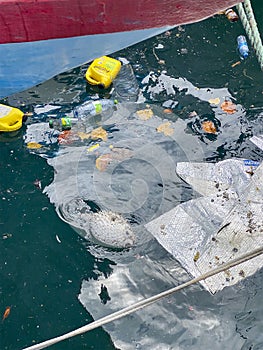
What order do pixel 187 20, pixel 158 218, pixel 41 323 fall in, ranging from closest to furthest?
pixel 187 20
pixel 41 323
pixel 158 218

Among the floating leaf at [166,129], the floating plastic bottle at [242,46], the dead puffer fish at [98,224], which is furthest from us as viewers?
the floating plastic bottle at [242,46]

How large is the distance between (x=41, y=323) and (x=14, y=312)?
0.14 m

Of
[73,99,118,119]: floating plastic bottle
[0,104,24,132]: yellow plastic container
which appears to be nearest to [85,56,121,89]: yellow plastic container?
[73,99,118,119]: floating plastic bottle

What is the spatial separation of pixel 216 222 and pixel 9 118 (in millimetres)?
1330

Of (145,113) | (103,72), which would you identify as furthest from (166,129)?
(103,72)

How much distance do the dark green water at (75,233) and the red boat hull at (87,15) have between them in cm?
159

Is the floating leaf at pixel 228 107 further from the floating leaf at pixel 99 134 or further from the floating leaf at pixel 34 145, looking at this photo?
the floating leaf at pixel 34 145

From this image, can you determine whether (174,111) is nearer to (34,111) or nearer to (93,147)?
(93,147)

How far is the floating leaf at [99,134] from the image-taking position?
8.66 ft

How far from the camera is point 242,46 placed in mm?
3143

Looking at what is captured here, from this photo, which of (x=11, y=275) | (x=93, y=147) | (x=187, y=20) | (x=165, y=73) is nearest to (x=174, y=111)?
(x=165, y=73)

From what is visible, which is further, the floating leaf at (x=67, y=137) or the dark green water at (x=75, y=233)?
the floating leaf at (x=67, y=137)

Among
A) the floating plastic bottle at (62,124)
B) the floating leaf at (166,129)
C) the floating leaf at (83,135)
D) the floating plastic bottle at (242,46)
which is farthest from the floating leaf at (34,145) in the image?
the floating plastic bottle at (242,46)

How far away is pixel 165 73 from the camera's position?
303 centimetres
